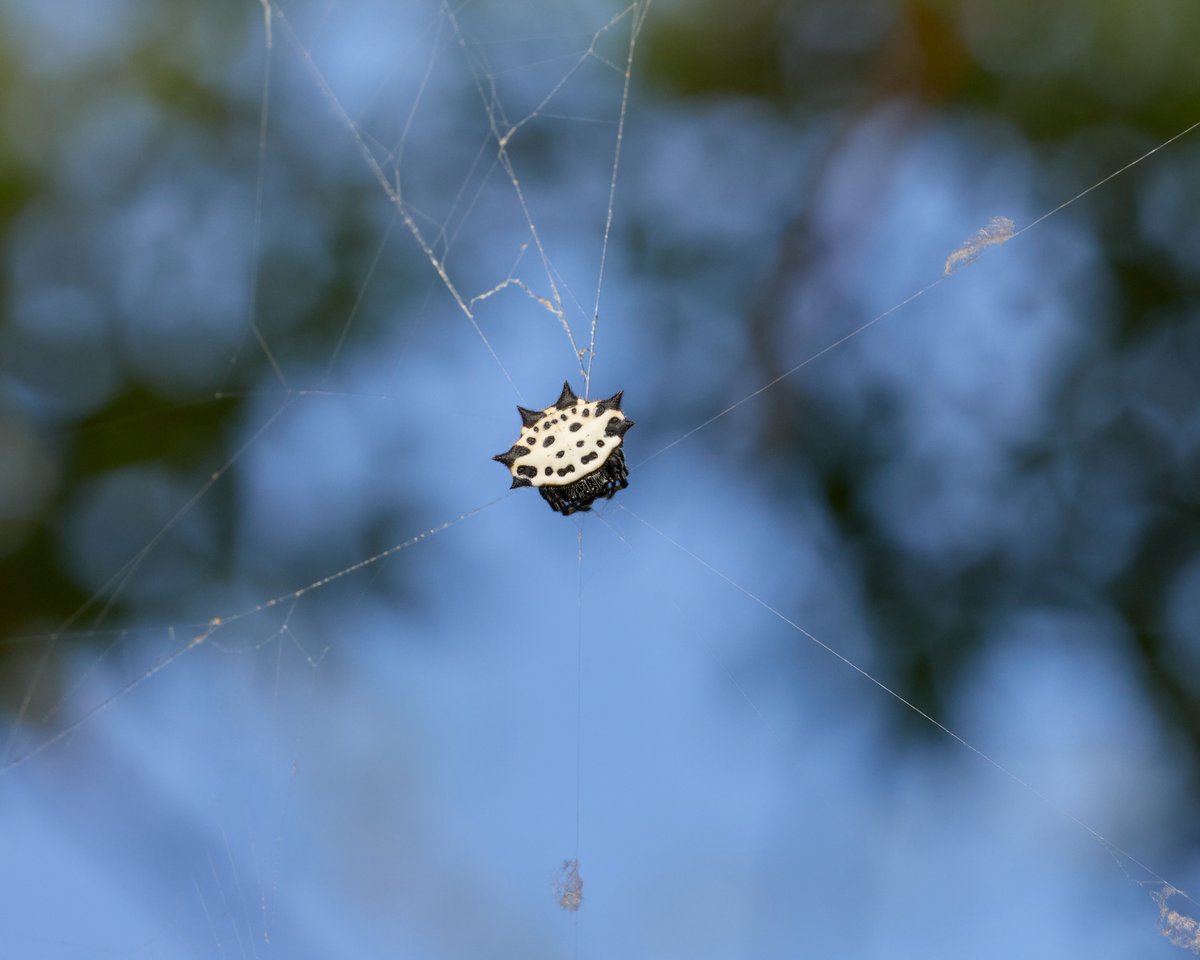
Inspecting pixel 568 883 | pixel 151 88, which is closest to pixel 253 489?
pixel 151 88

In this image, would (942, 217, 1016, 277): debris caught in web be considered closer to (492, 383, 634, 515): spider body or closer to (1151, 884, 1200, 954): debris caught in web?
(492, 383, 634, 515): spider body

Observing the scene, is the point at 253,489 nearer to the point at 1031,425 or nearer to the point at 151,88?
the point at 151,88

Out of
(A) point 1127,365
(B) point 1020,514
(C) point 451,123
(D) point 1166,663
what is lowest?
(D) point 1166,663

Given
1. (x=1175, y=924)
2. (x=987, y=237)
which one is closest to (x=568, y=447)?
(x=987, y=237)

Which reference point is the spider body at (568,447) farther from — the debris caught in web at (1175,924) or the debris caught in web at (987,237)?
the debris caught in web at (1175,924)

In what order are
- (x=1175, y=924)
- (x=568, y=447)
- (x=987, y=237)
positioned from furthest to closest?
(x=987, y=237), (x=1175, y=924), (x=568, y=447)

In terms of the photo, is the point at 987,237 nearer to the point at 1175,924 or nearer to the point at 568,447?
the point at 568,447
